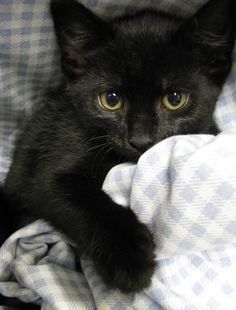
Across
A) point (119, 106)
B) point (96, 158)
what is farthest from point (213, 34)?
point (96, 158)

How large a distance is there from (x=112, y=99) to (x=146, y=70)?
128 millimetres

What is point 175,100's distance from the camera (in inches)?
45.4

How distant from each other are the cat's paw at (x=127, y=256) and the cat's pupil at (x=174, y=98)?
35cm

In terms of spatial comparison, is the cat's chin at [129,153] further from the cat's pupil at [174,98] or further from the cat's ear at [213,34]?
the cat's ear at [213,34]

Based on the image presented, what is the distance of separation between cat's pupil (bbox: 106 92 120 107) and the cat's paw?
1.10 ft

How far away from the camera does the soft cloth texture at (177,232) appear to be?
97cm

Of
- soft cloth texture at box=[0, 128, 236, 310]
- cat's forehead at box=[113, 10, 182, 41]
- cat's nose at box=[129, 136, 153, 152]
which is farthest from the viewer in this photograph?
cat's forehead at box=[113, 10, 182, 41]

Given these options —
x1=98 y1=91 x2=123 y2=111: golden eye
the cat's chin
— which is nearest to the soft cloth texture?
the cat's chin

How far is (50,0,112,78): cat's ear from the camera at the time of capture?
1145 millimetres

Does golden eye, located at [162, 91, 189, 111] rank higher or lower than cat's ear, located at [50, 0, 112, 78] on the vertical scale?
lower

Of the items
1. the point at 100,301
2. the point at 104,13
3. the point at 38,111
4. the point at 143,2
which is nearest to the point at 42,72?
the point at 38,111

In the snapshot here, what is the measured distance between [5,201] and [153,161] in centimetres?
69

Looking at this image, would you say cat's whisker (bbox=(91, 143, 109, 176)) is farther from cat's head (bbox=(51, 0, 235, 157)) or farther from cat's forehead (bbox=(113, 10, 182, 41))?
cat's forehead (bbox=(113, 10, 182, 41))

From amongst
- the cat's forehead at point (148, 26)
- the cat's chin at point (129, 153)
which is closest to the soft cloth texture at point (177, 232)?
the cat's chin at point (129, 153)
